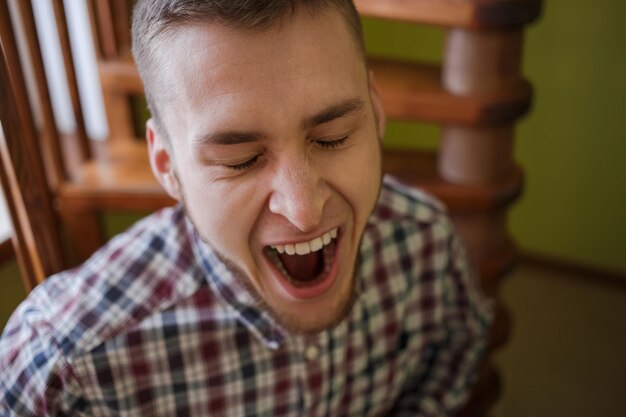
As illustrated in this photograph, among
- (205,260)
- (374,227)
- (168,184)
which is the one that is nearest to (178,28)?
(168,184)

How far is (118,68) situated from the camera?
1.42 m

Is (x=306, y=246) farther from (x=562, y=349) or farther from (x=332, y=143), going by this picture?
(x=562, y=349)

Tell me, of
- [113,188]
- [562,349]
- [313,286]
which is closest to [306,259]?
[313,286]

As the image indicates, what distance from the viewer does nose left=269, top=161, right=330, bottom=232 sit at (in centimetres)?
77

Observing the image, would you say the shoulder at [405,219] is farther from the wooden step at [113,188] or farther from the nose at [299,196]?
the wooden step at [113,188]

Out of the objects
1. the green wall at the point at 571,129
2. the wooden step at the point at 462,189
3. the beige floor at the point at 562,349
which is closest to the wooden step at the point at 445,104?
the wooden step at the point at 462,189

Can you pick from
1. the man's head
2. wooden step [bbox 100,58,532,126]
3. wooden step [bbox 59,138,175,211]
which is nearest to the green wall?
wooden step [bbox 100,58,532,126]

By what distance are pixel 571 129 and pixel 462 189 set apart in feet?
2.95

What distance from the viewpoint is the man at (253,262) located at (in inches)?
29.4

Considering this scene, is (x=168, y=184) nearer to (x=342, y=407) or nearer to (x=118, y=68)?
(x=342, y=407)

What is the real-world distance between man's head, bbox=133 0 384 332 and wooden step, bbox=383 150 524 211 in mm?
486

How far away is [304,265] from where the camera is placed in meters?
1.02

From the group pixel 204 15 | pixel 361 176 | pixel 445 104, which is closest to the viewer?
pixel 204 15

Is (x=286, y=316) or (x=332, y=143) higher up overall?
(x=332, y=143)
